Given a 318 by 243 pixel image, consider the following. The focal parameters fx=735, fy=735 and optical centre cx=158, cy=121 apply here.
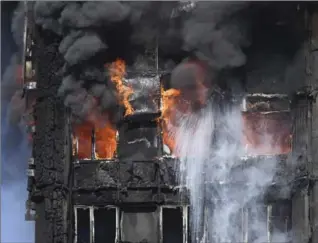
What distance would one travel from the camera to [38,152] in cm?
2353

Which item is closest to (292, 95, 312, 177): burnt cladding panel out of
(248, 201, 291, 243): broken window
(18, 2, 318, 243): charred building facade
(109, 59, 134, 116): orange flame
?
(18, 2, 318, 243): charred building facade

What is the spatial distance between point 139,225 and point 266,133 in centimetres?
493

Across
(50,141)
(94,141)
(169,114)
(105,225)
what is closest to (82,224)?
(105,225)

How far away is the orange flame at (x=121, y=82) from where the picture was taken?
23109mm

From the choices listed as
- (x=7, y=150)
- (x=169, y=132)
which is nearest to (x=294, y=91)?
(x=169, y=132)

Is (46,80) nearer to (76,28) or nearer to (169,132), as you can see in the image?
(76,28)

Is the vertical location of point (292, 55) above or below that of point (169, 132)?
above

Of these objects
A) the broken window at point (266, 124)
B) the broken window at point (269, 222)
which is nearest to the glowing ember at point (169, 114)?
the broken window at point (266, 124)

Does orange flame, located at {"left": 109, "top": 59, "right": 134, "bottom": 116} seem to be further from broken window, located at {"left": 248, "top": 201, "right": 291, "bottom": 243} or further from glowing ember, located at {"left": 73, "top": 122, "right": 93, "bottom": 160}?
broken window, located at {"left": 248, "top": 201, "right": 291, "bottom": 243}

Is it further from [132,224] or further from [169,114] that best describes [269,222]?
[169,114]

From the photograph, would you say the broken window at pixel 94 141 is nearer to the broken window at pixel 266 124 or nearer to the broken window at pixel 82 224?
the broken window at pixel 82 224

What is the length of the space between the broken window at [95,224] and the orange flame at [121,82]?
3.20 m

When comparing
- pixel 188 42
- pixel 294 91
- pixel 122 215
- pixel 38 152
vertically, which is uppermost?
pixel 188 42

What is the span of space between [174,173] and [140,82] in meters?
3.08
